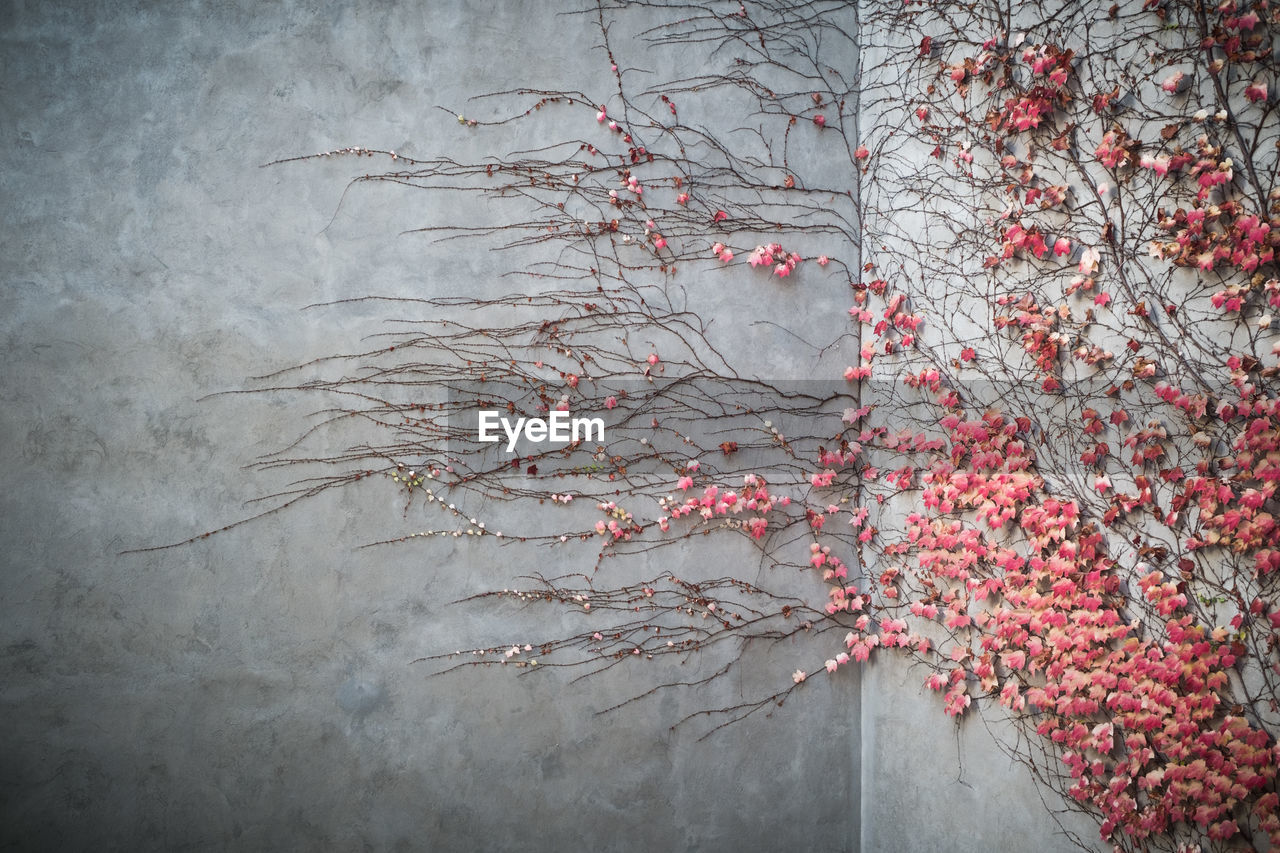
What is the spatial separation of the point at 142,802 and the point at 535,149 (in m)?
3.12

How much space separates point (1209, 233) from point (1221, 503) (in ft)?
2.92

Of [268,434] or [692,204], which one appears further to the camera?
[692,204]

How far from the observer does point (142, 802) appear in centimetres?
315

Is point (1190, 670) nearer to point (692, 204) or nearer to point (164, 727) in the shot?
point (692, 204)

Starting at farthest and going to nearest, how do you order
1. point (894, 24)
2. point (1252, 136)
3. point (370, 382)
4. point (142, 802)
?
point (894, 24) → point (370, 382) → point (142, 802) → point (1252, 136)

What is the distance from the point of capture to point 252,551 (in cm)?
328

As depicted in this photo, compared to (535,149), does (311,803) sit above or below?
below

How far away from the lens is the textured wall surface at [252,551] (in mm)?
3156

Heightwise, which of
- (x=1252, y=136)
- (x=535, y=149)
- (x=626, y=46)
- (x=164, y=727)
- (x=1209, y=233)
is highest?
Answer: (x=626, y=46)

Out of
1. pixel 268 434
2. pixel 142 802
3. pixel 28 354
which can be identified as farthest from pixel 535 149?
pixel 142 802

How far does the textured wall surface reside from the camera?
10.4 feet

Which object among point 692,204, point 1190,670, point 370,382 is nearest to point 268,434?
point 370,382

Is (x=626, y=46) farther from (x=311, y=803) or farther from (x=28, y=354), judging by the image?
(x=311, y=803)

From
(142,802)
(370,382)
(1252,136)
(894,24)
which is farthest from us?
(894,24)
